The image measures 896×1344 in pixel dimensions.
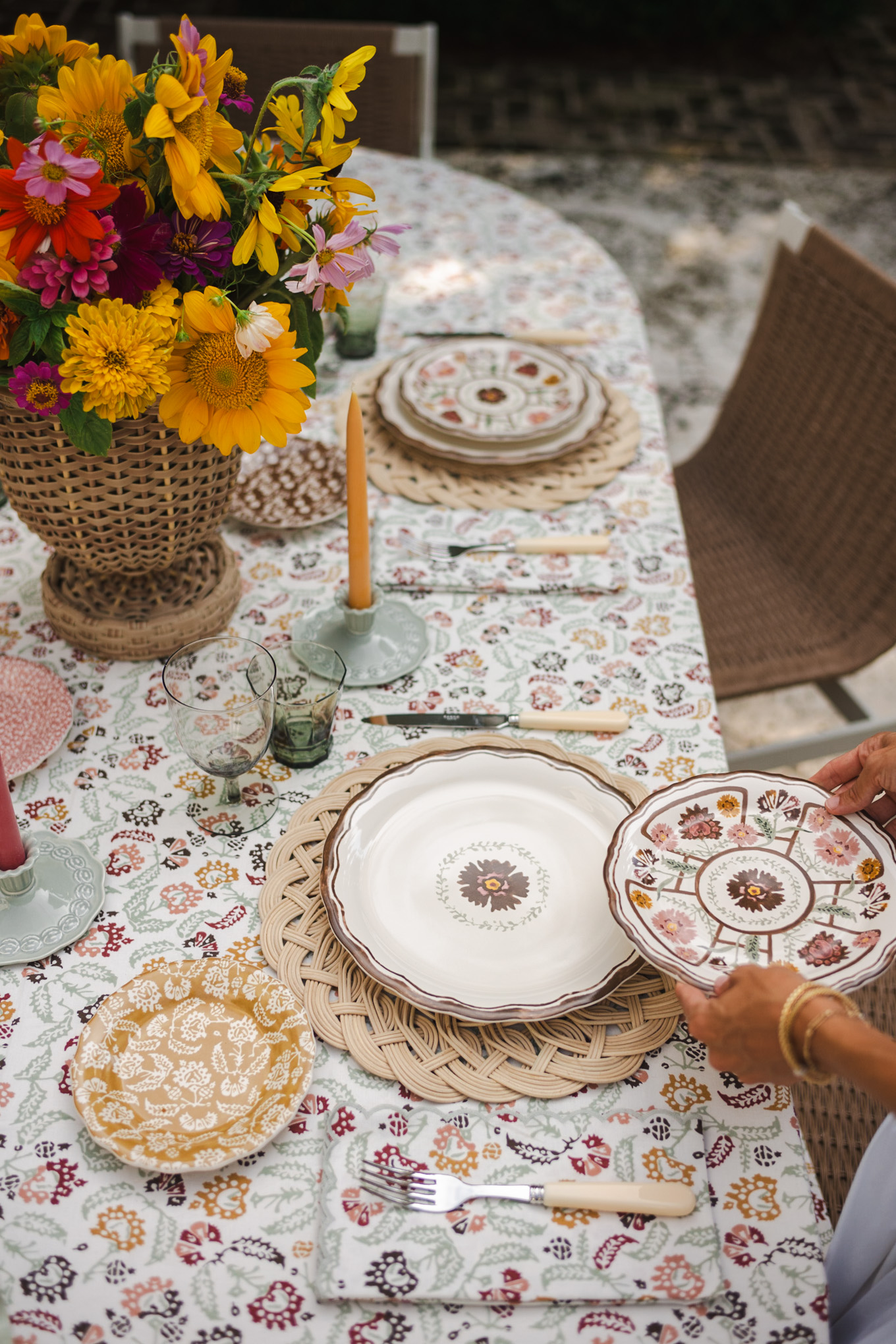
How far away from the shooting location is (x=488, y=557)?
125 cm

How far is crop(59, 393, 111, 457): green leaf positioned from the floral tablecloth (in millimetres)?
293

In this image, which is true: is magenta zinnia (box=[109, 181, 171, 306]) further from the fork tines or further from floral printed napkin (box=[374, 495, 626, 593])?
the fork tines

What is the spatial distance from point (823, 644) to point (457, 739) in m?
0.87

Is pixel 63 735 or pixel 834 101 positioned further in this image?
pixel 834 101

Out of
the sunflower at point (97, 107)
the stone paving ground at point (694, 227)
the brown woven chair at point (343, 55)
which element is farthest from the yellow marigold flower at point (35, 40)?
the stone paving ground at point (694, 227)

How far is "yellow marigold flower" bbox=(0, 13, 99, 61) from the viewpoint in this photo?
82 centimetres

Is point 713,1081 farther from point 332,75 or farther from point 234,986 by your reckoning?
point 332,75

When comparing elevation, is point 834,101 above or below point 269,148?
below

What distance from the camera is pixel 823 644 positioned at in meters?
1.65

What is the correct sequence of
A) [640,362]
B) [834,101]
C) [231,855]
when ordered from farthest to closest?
[834,101], [640,362], [231,855]

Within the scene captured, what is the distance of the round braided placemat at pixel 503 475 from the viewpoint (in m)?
1.32

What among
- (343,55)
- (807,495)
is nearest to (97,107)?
(807,495)

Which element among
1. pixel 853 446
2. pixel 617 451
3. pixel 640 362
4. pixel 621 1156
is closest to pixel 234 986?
pixel 621 1156

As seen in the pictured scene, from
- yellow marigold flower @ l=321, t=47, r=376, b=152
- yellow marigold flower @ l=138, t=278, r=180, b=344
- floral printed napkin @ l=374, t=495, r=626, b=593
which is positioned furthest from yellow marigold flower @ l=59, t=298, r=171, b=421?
floral printed napkin @ l=374, t=495, r=626, b=593
